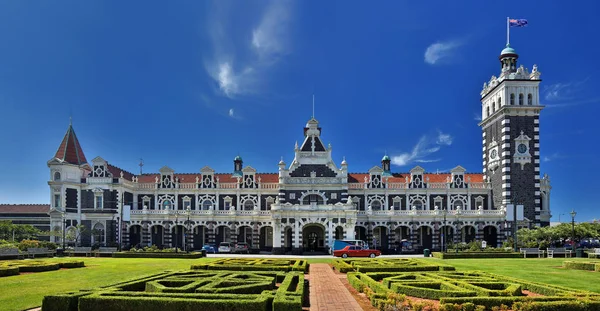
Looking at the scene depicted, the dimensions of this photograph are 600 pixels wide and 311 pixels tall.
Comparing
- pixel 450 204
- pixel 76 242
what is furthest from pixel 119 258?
pixel 450 204

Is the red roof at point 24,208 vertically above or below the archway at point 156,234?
above

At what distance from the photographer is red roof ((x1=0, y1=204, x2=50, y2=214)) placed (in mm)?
82938

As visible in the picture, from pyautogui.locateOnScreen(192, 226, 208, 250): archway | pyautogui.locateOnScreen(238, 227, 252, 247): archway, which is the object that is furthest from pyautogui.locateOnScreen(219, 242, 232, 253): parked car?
pyautogui.locateOnScreen(192, 226, 208, 250): archway

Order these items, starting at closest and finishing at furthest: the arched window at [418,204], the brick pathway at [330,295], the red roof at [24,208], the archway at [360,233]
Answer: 1. the brick pathway at [330,295]
2. the archway at [360,233]
3. the arched window at [418,204]
4. the red roof at [24,208]

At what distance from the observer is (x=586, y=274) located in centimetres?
3478

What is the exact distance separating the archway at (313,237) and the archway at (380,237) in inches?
312

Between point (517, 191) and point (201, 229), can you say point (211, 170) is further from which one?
point (517, 191)

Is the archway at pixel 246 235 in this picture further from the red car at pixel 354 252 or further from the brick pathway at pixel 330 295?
the brick pathway at pixel 330 295

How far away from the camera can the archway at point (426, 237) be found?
76.8 m

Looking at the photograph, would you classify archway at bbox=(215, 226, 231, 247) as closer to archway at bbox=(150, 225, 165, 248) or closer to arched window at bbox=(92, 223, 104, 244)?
archway at bbox=(150, 225, 165, 248)

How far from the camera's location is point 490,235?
252ft

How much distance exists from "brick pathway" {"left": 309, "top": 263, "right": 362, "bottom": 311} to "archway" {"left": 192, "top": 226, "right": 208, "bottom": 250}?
47.3m

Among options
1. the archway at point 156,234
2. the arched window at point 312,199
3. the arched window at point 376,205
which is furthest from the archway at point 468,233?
the archway at point 156,234

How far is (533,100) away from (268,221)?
43353 mm
